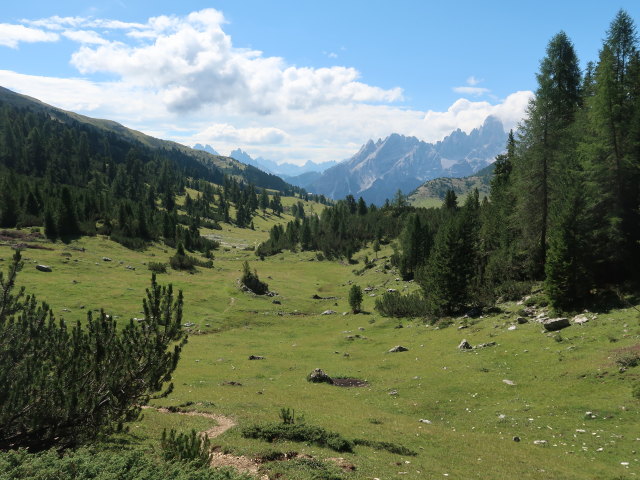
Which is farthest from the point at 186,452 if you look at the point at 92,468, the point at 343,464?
the point at 343,464

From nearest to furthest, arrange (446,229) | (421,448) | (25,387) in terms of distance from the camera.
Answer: (25,387)
(421,448)
(446,229)

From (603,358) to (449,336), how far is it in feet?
57.4

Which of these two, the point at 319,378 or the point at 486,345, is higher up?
the point at 486,345

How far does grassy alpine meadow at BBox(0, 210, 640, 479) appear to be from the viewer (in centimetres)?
1627

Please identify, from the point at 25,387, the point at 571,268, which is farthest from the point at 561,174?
the point at 25,387

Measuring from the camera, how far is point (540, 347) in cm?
3144

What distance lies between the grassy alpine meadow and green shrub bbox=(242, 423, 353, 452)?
43cm

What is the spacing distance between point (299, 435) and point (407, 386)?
15.7 metres

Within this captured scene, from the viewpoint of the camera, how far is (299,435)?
17125 millimetres

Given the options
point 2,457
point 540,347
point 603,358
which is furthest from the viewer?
point 540,347

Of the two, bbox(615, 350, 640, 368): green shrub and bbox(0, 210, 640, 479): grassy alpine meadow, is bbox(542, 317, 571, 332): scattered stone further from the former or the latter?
bbox(615, 350, 640, 368): green shrub

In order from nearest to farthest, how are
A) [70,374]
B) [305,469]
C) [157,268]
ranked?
Result: [70,374], [305,469], [157,268]

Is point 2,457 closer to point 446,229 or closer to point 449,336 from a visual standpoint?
point 449,336

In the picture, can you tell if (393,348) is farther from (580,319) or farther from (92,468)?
(92,468)
